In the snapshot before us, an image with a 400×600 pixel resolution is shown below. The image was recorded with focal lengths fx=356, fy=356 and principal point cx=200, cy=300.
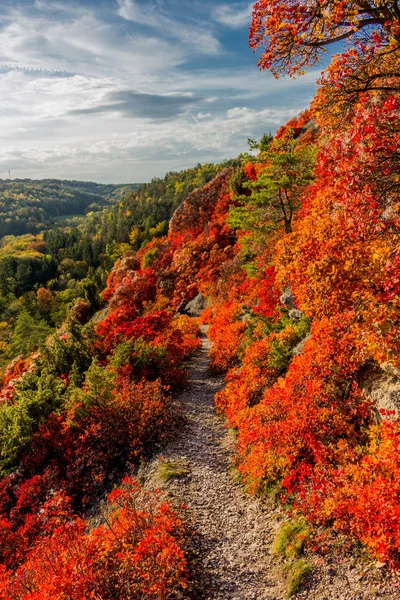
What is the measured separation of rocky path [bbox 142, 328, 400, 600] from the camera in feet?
26.2

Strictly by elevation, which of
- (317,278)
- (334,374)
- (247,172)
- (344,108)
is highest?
(247,172)

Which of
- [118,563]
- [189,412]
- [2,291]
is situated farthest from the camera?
[2,291]

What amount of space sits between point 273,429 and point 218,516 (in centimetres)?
334

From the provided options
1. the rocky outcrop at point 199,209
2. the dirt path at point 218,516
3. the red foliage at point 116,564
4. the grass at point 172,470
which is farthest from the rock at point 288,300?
the rocky outcrop at point 199,209

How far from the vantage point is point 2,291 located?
4417 inches

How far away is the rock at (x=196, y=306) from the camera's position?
38.7 metres

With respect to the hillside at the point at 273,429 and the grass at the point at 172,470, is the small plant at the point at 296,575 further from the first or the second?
the grass at the point at 172,470

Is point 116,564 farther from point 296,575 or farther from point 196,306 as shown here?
point 196,306

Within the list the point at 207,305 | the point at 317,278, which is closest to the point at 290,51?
the point at 317,278

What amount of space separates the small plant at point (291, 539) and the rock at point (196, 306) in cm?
2861

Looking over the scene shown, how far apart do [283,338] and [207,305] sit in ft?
70.6

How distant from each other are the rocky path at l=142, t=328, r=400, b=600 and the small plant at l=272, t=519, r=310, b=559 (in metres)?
0.31

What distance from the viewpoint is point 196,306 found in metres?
39.4

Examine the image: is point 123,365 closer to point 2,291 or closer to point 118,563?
point 118,563
